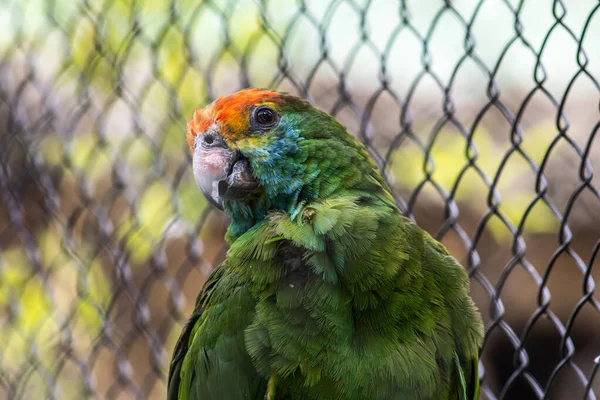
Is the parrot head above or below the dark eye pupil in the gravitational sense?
below

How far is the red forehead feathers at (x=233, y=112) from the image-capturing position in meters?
1.25

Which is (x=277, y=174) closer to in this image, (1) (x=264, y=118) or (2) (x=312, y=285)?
(1) (x=264, y=118)

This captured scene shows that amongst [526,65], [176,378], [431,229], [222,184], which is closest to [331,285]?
[222,184]

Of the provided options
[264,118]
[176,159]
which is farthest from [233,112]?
[176,159]

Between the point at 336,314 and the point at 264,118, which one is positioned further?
the point at 264,118

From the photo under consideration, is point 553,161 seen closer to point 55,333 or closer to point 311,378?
point 311,378

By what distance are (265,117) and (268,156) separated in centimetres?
9

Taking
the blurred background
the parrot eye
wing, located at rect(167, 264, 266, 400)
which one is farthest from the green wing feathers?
the blurred background

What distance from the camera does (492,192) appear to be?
1485 millimetres

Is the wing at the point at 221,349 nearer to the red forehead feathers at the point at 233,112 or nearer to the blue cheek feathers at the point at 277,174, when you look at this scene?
the blue cheek feathers at the point at 277,174

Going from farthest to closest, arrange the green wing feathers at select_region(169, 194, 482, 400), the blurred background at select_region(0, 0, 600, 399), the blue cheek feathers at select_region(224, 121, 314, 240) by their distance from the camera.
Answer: the blurred background at select_region(0, 0, 600, 399)
the blue cheek feathers at select_region(224, 121, 314, 240)
the green wing feathers at select_region(169, 194, 482, 400)

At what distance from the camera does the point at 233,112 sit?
1.26m

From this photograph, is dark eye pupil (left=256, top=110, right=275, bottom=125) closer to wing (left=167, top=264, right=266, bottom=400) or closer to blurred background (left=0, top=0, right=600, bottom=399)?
wing (left=167, top=264, right=266, bottom=400)

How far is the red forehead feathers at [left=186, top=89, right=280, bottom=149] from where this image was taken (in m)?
1.25
